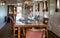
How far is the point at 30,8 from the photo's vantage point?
44.4 ft

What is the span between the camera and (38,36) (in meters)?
3.54

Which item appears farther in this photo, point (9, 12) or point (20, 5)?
point (9, 12)

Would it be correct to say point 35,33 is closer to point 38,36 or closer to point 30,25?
point 38,36

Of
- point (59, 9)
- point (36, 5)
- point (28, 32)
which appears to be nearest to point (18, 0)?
point (36, 5)

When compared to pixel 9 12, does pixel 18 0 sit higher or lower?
higher

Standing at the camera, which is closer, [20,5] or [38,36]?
[38,36]

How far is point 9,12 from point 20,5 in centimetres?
301

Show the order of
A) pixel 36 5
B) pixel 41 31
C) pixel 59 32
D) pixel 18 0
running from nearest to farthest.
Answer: pixel 41 31
pixel 59 32
pixel 36 5
pixel 18 0

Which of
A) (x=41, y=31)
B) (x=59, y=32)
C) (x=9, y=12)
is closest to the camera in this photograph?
(x=41, y=31)

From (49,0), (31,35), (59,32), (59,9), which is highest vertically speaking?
(49,0)

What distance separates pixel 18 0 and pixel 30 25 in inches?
340

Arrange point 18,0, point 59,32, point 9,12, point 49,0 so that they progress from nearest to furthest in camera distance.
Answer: point 59,32, point 49,0, point 18,0, point 9,12

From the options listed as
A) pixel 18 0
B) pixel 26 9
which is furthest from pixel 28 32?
pixel 18 0

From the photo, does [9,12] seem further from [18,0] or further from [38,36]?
[38,36]
